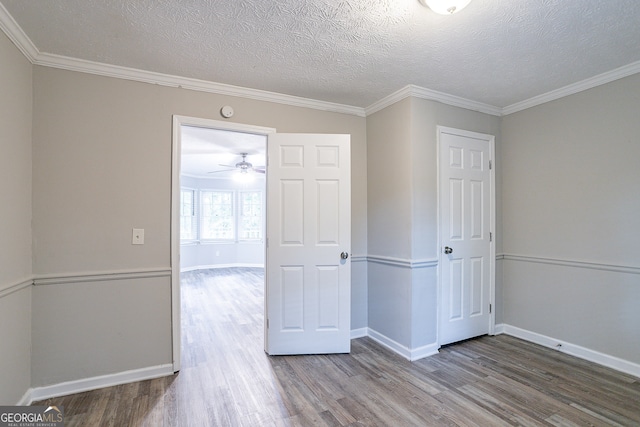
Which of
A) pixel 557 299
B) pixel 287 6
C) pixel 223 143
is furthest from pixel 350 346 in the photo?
pixel 223 143

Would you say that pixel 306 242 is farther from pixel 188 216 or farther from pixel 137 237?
pixel 188 216

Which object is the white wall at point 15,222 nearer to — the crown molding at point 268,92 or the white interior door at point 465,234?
the crown molding at point 268,92

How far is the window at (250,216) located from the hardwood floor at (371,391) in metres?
5.38

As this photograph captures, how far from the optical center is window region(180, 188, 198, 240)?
7.67 meters

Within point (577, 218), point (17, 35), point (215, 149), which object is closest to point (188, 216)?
point (215, 149)

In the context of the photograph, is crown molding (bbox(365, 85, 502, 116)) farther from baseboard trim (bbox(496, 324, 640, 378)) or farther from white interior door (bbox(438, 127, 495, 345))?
baseboard trim (bbox(496, 324, 640, 378))

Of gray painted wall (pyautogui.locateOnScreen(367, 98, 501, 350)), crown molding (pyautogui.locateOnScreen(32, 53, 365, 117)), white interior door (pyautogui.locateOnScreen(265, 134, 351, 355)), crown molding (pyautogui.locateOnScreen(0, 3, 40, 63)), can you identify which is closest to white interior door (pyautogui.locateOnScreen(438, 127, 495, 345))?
gray painted wall (pyautogui.locateOnScreen(367, 98, 501, 350))

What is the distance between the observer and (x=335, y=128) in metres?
3.30

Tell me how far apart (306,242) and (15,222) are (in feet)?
6.82

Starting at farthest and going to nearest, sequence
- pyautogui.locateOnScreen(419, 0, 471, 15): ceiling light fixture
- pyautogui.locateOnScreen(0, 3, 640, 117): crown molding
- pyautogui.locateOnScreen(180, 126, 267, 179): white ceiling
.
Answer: pyautogui.locateOnScreen(180, 126, 267, 179): white ceiling
pyautogui.locateOnScreen(0, 3, 640, 117): crown molding
pyautogui.locateOnScreen(419, 0, 471, 15): ceiling light fixture

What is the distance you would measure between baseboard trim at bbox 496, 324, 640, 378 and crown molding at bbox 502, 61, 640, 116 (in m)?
2.36

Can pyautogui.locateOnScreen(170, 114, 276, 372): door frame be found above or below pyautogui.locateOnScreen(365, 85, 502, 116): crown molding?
below

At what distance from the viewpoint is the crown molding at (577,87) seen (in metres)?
2.47

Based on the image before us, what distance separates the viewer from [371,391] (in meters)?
2.29
